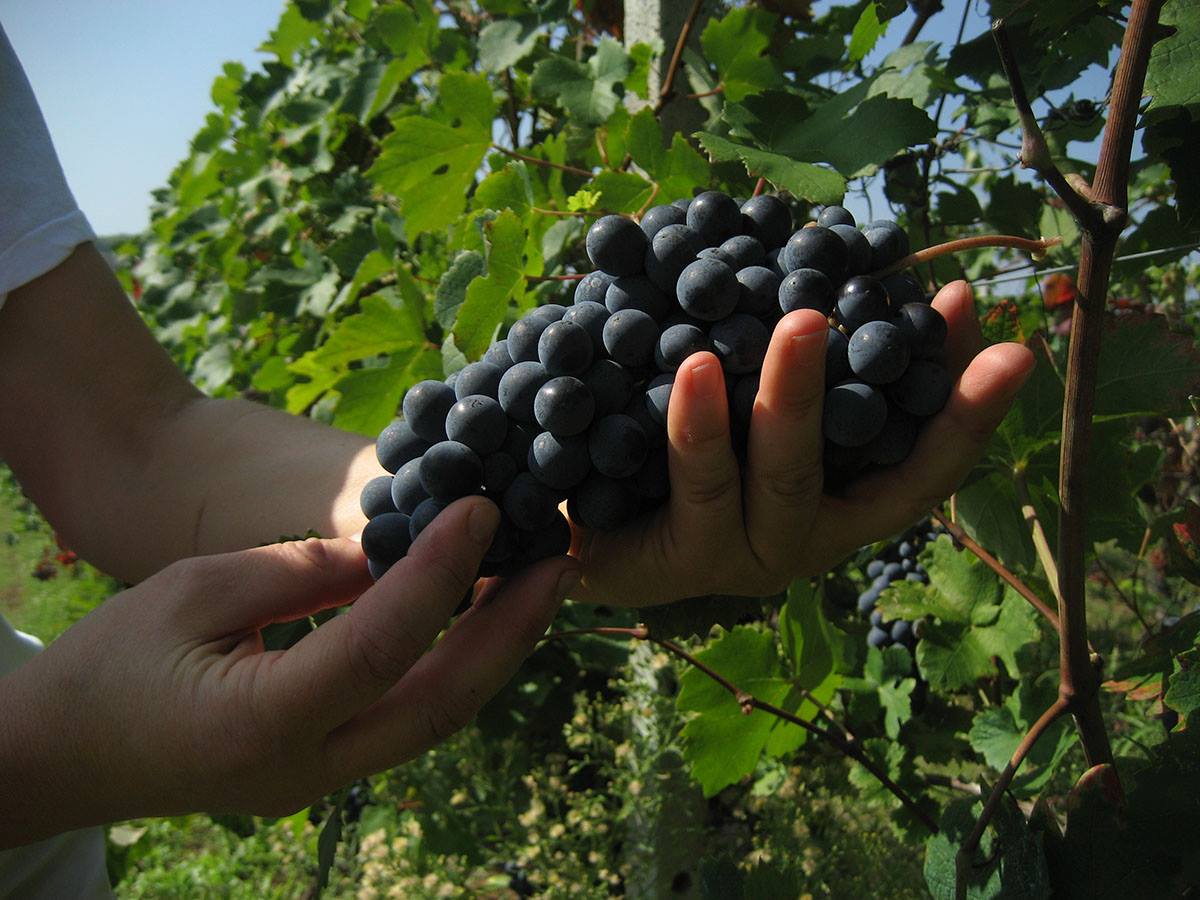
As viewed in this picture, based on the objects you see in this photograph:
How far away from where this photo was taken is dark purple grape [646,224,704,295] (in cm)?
76

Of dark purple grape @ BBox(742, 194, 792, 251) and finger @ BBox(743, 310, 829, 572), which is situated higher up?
dark purple grape @ BBox(742, 194, 792, 251)

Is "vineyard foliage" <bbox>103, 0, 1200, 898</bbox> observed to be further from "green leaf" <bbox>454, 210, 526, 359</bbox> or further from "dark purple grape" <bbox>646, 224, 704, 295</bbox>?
"dark purple grape" <bbox>646, 224, 704, 295</bbox>

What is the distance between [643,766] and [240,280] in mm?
2186

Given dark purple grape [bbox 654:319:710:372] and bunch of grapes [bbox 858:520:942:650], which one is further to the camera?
bunch of grapes [bbox 858:520:942:650]

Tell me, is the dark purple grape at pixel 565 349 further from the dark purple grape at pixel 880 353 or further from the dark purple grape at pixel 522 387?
the dark purple grape at pixel 880 353

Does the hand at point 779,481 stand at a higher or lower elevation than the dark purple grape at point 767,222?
lower

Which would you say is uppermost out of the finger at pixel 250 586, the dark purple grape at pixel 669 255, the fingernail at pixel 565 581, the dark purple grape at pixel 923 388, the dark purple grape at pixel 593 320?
the dark purple grape at pixel 669 255

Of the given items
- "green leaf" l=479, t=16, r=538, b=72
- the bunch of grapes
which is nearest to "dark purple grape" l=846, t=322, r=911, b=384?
the bunch of grapes

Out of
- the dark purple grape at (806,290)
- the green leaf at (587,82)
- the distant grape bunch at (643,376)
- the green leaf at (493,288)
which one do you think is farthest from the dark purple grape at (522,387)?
the green leaf at (587,82)

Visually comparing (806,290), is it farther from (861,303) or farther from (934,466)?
(934,466)

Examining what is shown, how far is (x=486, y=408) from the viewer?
76 centimetres

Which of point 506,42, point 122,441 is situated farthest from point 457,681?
point 506,42

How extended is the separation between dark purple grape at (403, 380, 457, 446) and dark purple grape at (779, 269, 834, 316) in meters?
0.32

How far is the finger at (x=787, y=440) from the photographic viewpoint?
64 cm
